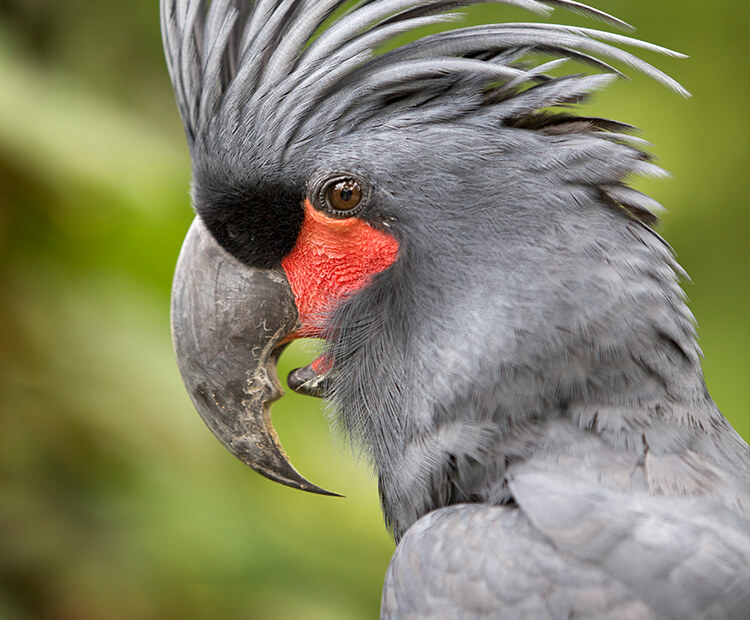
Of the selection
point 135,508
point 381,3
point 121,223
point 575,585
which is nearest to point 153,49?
point 121,223

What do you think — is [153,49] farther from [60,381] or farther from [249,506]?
[249,506]

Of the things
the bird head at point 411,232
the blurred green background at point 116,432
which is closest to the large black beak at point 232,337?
the bird head at point 411,232

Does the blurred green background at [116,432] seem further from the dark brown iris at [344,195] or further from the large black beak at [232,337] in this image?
the dark brown iris at [344,195]

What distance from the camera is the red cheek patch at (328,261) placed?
66.0 inches

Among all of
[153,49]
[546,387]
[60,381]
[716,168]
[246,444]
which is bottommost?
[60,381]

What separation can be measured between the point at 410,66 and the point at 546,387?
0.72 m

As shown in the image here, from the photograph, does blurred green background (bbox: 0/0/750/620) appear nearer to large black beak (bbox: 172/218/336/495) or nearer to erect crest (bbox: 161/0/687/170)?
large black beak (bbox: 172/218/336/495)

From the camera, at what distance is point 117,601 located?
10.2ft

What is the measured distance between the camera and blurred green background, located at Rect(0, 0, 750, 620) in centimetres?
296

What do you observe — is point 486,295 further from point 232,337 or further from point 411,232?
point 232,337

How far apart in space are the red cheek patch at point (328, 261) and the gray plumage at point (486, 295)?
30mm

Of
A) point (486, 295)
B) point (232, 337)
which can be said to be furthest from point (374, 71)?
point (232, 337)

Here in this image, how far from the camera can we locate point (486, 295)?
5.13ft

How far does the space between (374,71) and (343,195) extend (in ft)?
0.91
